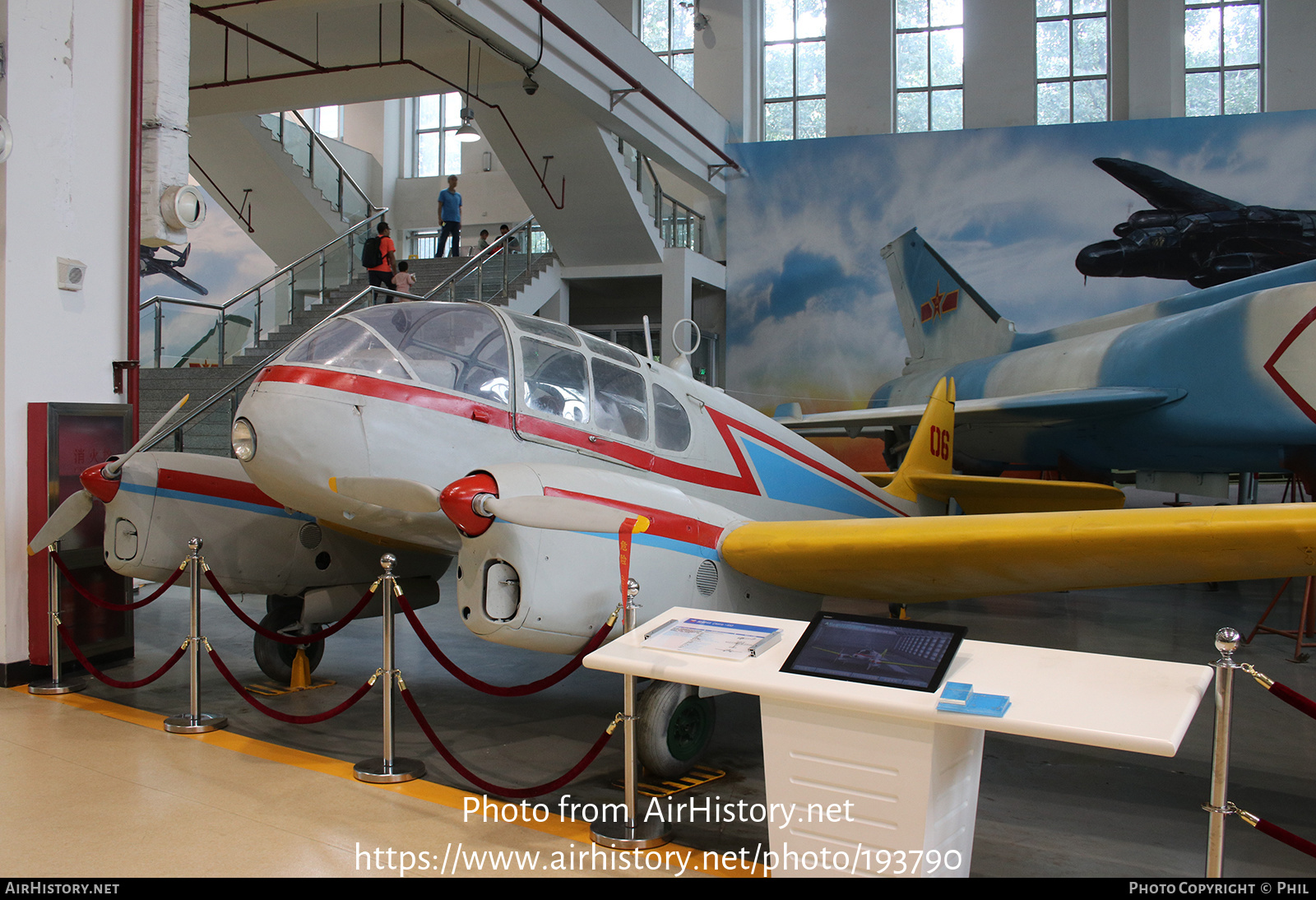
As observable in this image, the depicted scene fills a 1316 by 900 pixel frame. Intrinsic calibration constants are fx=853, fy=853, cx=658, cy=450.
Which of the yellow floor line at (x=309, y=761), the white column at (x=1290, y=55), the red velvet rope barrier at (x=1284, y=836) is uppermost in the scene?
the white column at (x=1290, y=55)

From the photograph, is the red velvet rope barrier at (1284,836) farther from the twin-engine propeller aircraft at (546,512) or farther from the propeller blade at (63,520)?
the propeller blade at (63,520)

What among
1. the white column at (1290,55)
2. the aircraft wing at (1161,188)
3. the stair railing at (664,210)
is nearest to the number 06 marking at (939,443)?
the stair railing at (664,210)

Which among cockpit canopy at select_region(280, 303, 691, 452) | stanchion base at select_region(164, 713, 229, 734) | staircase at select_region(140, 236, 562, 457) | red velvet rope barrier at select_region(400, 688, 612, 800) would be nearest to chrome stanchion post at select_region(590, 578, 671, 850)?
red velvet rope barrier at select_region(400, 688, 612, 800)

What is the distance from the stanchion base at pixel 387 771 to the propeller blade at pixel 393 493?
57.0 inches

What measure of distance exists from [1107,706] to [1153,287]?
1615 cm

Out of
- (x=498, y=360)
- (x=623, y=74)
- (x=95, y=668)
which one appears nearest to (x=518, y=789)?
(x=498, y=360)

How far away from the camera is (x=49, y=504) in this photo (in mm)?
6340

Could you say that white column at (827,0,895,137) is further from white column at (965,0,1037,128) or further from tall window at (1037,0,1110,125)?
tall window at (1037,0,1110,125)

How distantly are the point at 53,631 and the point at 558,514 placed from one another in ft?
15.9

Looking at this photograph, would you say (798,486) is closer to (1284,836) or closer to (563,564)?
(563,564)

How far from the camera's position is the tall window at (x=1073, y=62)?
19.5 metres

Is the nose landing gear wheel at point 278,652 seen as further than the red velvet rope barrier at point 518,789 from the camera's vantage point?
Yes

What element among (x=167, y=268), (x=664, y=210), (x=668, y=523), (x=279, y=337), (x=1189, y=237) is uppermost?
(x=664, y=210)

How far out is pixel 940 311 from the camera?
656 inches
